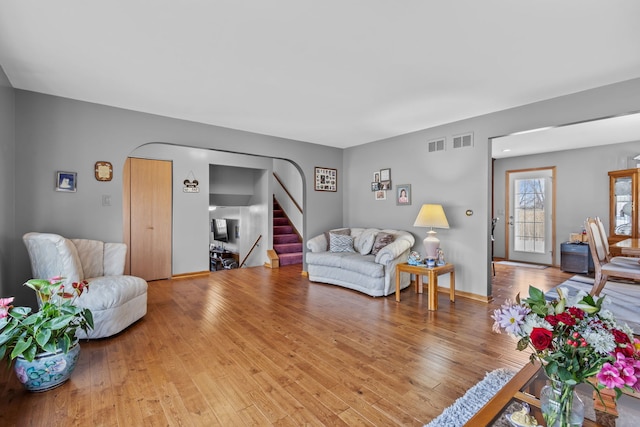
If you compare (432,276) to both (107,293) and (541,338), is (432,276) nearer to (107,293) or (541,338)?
(541,338)

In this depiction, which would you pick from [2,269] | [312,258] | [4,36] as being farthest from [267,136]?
[2,269]

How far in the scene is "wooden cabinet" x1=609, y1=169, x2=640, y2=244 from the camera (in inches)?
204

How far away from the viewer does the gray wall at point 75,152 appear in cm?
312

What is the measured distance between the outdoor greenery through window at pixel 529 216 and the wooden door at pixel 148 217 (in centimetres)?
743

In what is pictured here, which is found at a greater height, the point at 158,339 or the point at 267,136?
the point at 267,136

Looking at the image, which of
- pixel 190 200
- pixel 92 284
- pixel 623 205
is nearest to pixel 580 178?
pixel 623 205

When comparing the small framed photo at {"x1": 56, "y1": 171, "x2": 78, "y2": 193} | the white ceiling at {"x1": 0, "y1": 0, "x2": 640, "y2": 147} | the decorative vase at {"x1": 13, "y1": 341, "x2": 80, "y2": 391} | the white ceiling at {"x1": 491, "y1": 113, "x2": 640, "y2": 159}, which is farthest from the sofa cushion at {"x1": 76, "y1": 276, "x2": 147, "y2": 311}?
the white ceiling at {"x1": 491, "y1": 113, "x2": 640, "y2": 159}

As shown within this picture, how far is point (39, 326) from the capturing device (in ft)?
6.61

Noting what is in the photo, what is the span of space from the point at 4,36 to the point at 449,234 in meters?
5.01

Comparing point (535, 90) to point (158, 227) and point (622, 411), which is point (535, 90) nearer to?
point (622, 411)

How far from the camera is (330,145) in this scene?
5.79 m

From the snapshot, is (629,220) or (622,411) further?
(629,220)

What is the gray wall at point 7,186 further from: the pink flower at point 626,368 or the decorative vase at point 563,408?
the pink flower at point 626,368

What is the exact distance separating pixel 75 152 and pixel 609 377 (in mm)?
4539
